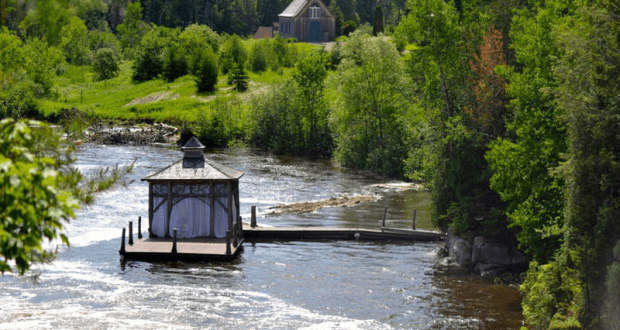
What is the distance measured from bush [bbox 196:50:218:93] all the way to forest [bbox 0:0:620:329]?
42.7ft

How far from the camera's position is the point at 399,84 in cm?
6234

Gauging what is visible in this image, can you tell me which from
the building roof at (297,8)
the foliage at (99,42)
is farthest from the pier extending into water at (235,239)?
the building roof at (297,8)

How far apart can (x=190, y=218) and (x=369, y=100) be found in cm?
3021

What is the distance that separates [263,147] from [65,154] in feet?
206

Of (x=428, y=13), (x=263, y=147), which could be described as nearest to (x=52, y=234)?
(x=428, y=13)

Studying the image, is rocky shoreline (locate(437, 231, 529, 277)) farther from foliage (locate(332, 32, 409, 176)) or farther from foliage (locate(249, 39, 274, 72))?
foliage (locate(249, 39, 274, 72))

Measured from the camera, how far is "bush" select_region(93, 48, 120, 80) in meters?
102

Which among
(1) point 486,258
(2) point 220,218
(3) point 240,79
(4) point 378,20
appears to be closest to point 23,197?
(1) point 486,258

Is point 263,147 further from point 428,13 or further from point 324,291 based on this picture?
point 324,291

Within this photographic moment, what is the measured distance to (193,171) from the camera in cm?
3588

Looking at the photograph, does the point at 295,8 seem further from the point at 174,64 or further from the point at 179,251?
the point at 179,251

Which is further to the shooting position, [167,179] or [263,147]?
[263,147]

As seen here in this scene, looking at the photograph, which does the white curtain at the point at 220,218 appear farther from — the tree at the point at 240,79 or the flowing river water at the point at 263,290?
the tree at the point at 240,79

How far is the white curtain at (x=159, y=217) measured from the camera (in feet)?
118
